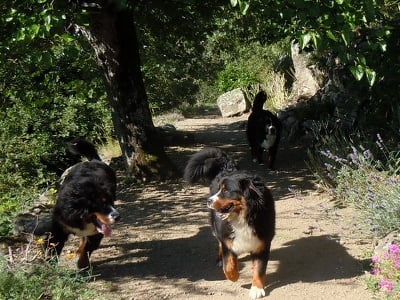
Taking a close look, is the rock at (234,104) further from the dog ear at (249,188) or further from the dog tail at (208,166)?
the dog ear at (249,188)

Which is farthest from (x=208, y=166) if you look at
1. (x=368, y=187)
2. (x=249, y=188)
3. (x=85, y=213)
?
(x=368, y=187)

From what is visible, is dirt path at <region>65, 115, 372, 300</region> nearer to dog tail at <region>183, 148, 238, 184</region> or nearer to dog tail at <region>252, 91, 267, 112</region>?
dog tail at <region>183, 148, 238, 184</region>

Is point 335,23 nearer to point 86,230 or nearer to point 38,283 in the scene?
point 86,230

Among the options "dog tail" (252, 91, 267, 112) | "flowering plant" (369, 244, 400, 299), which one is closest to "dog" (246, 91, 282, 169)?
"dog tail" (252, 91, 267, 112)

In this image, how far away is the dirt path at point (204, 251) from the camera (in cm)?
473

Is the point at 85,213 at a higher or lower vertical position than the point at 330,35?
lower

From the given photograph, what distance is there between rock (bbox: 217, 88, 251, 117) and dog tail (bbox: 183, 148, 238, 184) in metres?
12.6

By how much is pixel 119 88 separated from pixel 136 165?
1340 mm

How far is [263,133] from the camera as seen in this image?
945 cm

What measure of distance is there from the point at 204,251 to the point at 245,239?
137 centimetres

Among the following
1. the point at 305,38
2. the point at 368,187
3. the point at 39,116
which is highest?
the point at 305,38

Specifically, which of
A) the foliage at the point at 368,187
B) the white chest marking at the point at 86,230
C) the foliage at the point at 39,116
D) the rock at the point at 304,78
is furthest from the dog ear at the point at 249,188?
the rock at the point at 304,78

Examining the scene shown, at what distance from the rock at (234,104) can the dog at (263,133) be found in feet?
25.2

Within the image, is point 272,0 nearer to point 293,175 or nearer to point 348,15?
point 348,15
